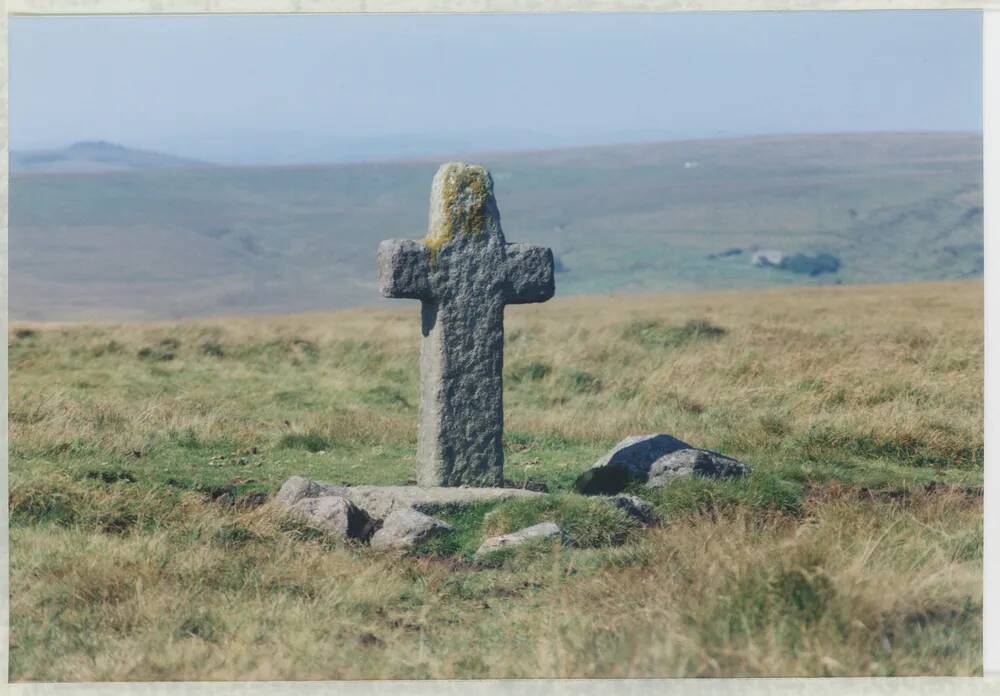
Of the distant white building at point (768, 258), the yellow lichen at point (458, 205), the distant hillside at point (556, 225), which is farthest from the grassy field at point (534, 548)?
the distant white building at point (768, 258)

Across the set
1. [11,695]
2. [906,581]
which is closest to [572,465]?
[906,581]

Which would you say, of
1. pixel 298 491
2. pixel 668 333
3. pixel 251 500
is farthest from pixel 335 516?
pixel 668 333

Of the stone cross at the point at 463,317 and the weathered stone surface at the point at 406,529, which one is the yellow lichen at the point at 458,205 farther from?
the weathered stone surface at the point at 406,529

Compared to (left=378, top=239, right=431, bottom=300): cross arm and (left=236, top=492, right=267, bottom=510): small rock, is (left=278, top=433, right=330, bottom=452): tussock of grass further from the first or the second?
(left=378, top=239, right=431, bottom=300): cross arm

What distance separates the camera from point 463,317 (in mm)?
12547

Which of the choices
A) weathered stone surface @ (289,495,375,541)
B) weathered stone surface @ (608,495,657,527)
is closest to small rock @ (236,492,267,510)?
weathered stone surface @ (289,495,375,541)

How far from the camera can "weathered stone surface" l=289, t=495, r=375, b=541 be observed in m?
11.0

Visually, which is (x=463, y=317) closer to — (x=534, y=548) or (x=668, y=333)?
(x=534, y=548)

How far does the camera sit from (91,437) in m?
15.1

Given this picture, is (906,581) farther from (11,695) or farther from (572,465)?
(572,465)

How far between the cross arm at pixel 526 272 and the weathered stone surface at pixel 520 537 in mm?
2644

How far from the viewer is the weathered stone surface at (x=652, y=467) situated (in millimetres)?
12742

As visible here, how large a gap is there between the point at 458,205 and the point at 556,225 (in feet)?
467

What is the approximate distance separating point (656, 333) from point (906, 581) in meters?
16.6
